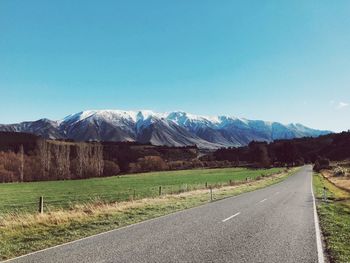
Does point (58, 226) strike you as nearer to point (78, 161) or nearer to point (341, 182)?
point (341, 182)

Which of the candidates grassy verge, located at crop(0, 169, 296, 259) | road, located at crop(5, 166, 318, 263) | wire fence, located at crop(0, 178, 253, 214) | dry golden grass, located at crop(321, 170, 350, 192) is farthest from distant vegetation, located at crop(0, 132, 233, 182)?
road, located at crop(5, 166, 318, 263)

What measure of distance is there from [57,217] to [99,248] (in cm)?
711

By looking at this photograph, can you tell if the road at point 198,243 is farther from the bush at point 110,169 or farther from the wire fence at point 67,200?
the bush at point 110,169

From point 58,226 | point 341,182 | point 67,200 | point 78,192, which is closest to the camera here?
point 58,226

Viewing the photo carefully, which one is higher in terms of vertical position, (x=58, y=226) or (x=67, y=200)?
(x=58, y=226)

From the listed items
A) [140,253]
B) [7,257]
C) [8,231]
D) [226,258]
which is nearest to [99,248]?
[140,253]

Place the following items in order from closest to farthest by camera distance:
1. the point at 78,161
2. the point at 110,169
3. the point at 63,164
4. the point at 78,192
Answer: the point at 78,192
the point at 63,164
the point at 78,161
the point at 110,169

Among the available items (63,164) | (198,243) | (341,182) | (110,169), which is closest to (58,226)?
(198,243)

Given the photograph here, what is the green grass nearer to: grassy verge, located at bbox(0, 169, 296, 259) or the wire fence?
the wire fence

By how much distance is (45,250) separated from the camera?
33.7ft

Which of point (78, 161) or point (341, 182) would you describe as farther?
point (78, 161)

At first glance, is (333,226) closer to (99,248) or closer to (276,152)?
(99,248)

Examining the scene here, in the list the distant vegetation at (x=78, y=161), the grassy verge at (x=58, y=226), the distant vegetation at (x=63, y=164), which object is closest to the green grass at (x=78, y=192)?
the grassy verge at (x=58, y=226)

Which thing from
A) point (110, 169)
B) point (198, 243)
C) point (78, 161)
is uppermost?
point (78, 161)
